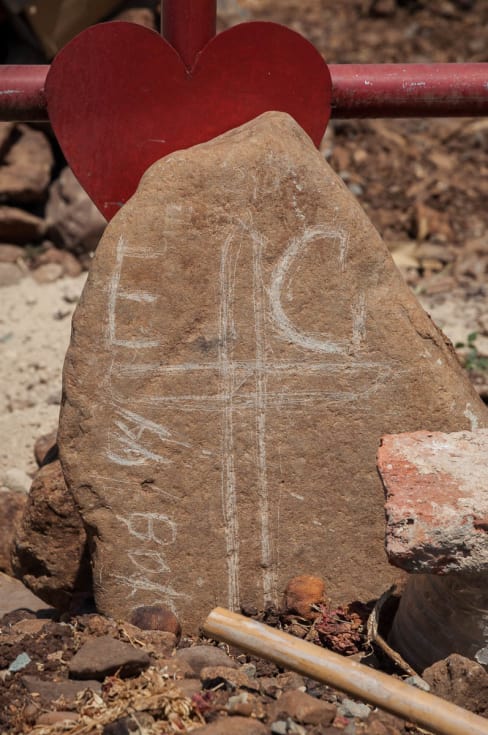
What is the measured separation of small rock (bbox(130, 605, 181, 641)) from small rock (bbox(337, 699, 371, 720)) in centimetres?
64

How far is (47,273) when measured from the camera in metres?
5.74

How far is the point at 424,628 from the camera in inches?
110

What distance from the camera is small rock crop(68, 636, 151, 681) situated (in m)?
2.65

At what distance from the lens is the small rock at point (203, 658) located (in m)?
2.80

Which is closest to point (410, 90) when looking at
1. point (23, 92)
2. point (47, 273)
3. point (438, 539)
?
point (23, 92)

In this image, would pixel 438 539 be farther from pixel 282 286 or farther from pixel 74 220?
pixel 74 220

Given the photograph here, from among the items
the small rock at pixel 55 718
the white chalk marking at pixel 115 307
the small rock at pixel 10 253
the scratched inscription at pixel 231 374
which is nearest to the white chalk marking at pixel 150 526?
the scratched inscription at pixel 231 374

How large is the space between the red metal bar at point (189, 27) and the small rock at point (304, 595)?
163cm

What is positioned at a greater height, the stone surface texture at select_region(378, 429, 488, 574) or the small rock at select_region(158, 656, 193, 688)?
the stone surface texture at select_region(378, 429, 488, 574)

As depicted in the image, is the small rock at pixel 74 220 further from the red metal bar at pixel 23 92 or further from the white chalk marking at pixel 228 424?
the white chalk marking at pixel 228 424

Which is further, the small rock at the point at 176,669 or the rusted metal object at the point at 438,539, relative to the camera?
the small rock at the point at 176,669

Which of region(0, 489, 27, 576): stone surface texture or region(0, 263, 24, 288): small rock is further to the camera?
region(0, 263, 24, 288): small rock

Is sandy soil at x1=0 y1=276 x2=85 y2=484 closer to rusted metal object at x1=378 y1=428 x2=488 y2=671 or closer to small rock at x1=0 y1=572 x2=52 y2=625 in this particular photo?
small rock at x1=0 y1=572 x2=52 y2=625

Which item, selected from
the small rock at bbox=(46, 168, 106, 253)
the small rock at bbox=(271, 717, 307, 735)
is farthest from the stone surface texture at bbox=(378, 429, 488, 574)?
the small rock at bbox=(46, 168, 106, 253)
